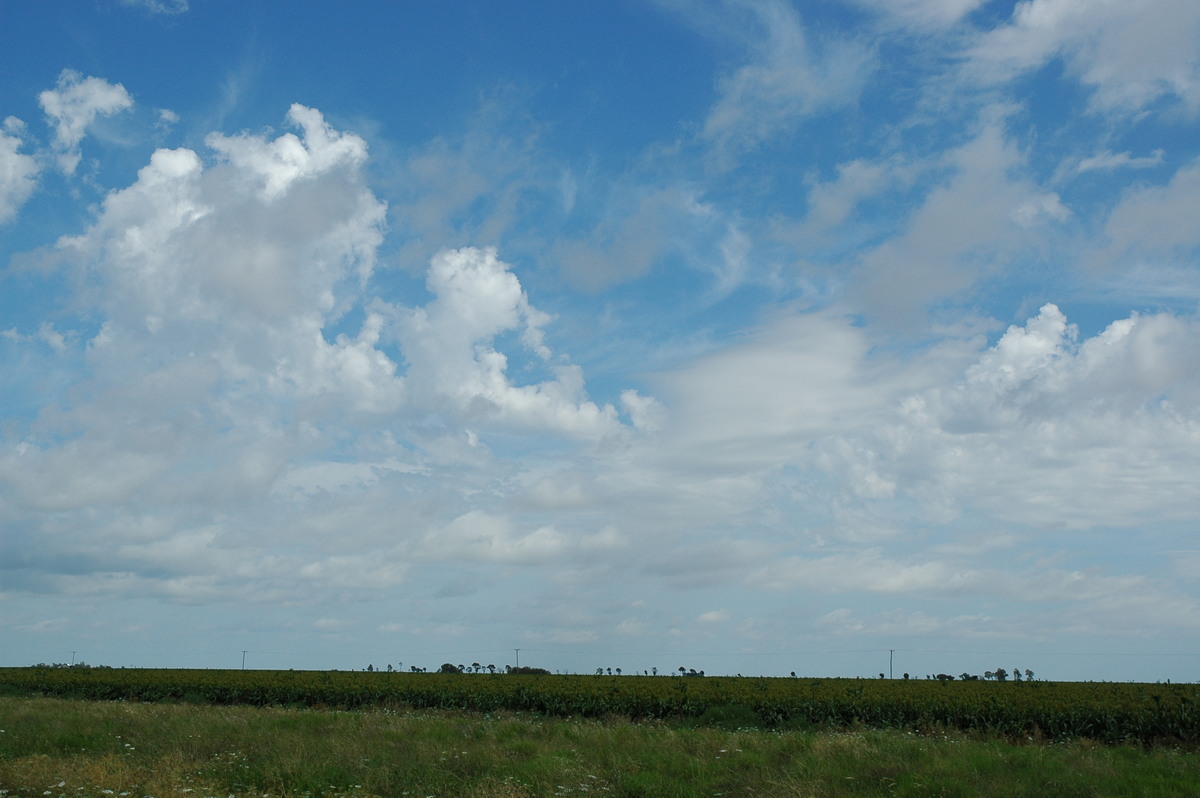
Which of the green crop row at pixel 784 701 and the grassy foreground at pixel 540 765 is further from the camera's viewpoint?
the green crop row at pixel 784 701

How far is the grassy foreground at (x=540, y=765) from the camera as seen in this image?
1480 centimetres

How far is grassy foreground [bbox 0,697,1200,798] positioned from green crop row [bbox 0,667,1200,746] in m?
4.39

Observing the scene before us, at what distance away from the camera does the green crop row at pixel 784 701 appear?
24797mm

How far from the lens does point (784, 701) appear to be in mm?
30391

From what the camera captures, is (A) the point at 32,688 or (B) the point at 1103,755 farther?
(A) the point at 32,688

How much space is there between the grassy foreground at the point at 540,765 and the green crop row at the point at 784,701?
4389 mm

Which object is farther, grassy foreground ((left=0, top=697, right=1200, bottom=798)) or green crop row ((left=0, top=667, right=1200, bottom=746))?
green crop row ((left=0, top=667, right=1200, bottom=746))

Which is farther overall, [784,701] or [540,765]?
[784,701]

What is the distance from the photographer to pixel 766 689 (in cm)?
3553

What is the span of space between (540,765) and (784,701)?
16188mm

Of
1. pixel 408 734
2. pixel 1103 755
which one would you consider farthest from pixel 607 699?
pixel 1103 755

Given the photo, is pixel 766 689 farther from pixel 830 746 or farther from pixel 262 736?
pixel 262 736

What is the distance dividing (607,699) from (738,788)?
18.5 m

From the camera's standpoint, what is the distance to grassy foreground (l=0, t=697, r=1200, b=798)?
14805mm
